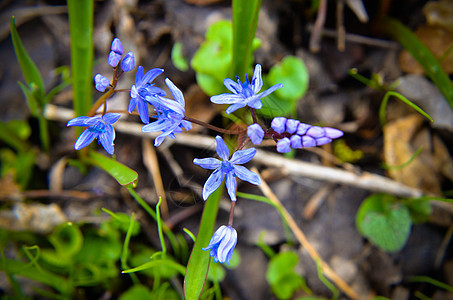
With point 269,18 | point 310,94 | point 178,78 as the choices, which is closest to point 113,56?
point 178,78

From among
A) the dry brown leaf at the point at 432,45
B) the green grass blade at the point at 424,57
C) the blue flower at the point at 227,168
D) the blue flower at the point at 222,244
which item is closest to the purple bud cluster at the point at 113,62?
the blue flower at the point at 227,168

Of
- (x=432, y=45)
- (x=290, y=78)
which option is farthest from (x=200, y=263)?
(x=432, y=45)

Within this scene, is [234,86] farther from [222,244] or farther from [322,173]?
[322,173]

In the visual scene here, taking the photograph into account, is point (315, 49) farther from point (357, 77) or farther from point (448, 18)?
point (448, 18)

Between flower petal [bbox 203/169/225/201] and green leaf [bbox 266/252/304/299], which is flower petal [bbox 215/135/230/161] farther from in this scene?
green leaf [bbox 266/252/304/299]

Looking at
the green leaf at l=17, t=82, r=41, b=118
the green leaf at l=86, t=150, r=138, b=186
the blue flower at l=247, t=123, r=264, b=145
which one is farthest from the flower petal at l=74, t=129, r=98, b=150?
the green leaf at l=17, t=82, r=41, b=118

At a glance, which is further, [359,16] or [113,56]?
[359,16]
